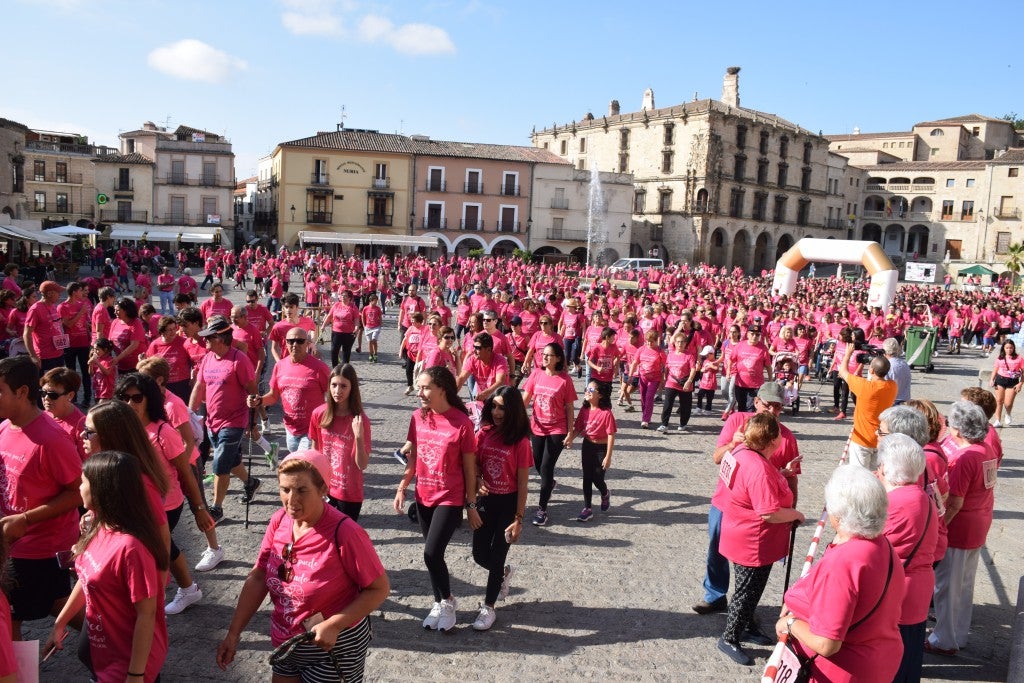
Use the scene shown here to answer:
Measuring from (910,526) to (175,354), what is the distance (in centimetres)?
628

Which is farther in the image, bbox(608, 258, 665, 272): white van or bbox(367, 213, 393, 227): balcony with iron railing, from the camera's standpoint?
bbox(367, 213, 393, 227): balcony with iron railing

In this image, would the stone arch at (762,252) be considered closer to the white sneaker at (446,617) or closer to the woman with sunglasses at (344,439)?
the woman with sunglasses at (344,439)

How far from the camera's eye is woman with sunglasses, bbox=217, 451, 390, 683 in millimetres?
2840

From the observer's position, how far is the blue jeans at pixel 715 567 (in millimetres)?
4883

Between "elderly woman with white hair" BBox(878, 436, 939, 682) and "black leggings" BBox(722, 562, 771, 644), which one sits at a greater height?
"elderly woman with white hair" BBox(878, 436, 939, 682)

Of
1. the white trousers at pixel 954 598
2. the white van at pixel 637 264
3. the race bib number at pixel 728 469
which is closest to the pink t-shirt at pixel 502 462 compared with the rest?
the race bib number at pixel 728 469

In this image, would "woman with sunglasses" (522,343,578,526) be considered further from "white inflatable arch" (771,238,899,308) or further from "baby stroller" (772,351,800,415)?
"white inflatable arch" (771,238,899,308)

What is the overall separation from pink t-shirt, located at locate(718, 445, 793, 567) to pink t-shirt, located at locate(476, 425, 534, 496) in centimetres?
122

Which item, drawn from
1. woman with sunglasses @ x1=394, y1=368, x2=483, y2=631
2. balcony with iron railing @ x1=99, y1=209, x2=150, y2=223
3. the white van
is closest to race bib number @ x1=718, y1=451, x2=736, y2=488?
woman with sunglasses @ x1=394, y1=368, x2=483, y2=631

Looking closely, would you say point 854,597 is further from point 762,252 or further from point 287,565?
point 762,252

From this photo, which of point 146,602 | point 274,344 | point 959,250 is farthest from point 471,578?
point 959,250

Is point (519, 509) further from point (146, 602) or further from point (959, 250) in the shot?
point (959, 250)

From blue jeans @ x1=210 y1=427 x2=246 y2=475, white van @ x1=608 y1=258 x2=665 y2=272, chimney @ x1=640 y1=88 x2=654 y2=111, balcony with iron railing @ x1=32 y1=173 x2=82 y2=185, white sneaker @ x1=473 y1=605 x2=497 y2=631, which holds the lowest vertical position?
white sneaker @ x1=473 y1=605 x2=497 y2=631

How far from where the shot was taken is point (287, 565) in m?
2.92
